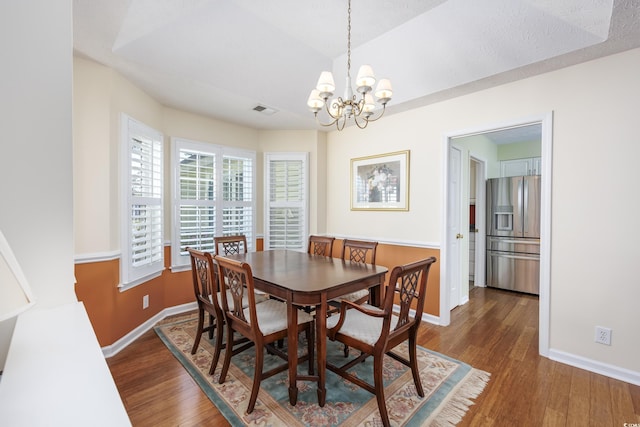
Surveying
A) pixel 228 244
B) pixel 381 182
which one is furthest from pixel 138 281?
pixel 381 182

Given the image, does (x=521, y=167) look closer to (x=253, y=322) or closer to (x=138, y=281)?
(x=253, y=322)

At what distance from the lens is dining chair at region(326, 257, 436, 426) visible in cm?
167

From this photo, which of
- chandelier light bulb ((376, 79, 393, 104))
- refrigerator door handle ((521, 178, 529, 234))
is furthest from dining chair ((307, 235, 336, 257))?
refrigerator door handle ((521, 178, 529, 234))

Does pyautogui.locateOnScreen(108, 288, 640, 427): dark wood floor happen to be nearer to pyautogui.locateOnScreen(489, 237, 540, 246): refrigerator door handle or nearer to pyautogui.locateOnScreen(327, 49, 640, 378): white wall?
pyautogui.locateOnScreen(327, 49, 640, 378): white wall

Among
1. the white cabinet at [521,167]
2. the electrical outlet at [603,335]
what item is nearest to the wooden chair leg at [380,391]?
the electrical outlet at [603,335]

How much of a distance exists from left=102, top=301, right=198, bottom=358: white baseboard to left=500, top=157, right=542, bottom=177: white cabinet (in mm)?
5797

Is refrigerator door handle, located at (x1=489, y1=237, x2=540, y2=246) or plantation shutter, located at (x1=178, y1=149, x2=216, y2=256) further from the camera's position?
refrigerator door handle, located at (x1=489, y1=237, x2=540, y2=246)

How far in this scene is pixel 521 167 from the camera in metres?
5.18

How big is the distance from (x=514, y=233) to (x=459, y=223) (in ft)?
4.90

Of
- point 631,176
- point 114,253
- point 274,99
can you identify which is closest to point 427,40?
point 274,99

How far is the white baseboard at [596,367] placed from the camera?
2.14 meters

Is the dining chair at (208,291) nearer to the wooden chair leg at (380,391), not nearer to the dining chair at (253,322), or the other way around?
the dining chair at (253,322)

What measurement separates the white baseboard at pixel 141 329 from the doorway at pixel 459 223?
311 cm

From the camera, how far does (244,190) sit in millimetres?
4145
